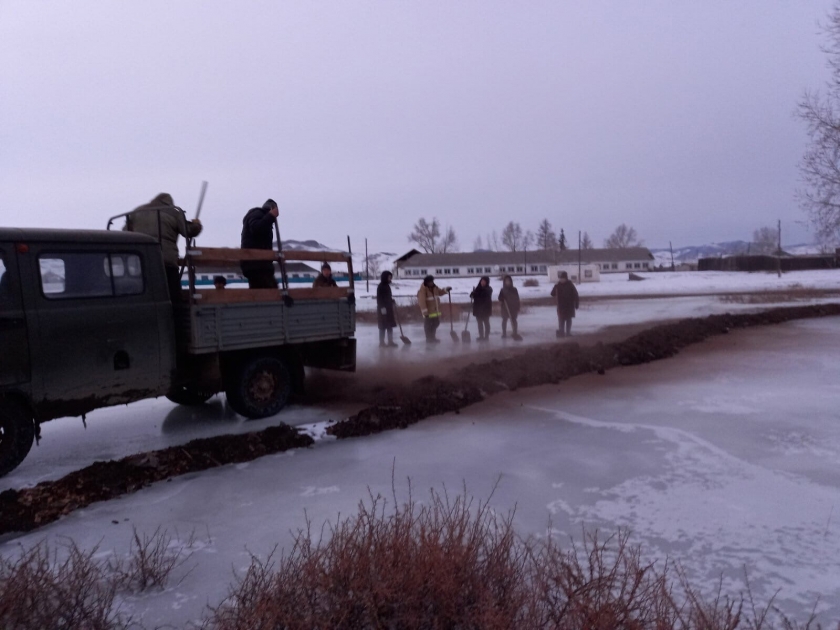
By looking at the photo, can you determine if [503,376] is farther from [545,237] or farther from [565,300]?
[545,237]

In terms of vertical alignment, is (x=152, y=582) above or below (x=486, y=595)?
below

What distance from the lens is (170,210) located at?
24.8 ft

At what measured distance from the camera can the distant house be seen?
10112 centimetres

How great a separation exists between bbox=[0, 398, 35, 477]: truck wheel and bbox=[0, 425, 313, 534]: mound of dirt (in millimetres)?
466

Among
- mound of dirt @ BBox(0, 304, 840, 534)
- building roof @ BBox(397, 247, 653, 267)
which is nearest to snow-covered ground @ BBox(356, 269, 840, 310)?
mound of dirt @ BBox(0, 304, 840, 534)

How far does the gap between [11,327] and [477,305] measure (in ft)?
38.6

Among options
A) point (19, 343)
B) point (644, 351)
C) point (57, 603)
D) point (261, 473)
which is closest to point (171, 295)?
point (19, 343)

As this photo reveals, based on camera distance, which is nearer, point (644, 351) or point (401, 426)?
point (401, 426)

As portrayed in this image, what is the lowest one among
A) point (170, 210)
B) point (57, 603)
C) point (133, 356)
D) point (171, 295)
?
point (57, 603)

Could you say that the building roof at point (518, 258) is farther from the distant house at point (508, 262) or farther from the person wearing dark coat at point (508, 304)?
the person wearing dark coat at point (508, 304)

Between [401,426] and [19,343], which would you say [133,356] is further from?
[401,426]

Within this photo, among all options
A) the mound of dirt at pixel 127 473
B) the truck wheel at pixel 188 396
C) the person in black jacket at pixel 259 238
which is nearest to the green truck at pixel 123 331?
the person in black jacket at pixel 259 238

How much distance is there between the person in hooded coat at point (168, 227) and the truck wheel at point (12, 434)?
6.71ft

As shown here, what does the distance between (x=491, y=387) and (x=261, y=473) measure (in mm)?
4511
